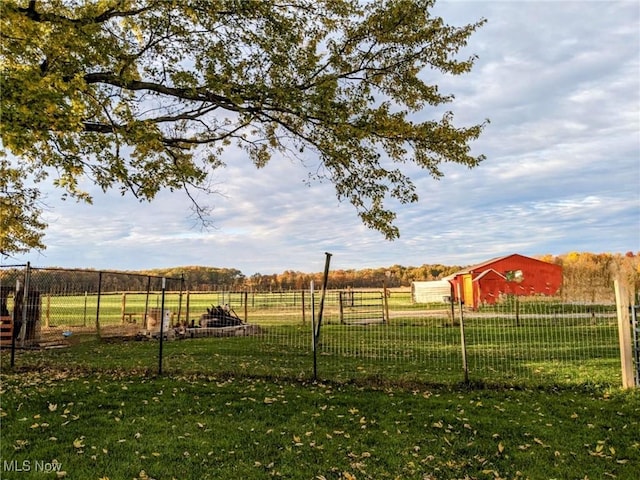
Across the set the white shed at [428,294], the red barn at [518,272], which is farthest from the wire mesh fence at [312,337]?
the red barn at [518,272]

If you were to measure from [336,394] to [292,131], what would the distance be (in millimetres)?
6031

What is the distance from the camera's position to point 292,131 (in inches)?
425

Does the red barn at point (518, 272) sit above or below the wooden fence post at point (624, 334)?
above

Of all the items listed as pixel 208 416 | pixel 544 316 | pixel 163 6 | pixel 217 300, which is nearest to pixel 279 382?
pixel 208 416

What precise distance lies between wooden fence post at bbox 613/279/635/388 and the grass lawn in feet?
1.97

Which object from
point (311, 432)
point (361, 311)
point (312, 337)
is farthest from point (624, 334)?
point (361, 311)

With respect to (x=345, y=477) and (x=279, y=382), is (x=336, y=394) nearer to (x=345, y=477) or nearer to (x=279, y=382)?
(x=279, y=382)

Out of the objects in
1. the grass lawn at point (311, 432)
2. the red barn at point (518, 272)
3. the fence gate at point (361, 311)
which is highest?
the red barn at point (518, 272)

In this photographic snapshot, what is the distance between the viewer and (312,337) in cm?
1057

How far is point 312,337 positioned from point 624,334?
20.3ft

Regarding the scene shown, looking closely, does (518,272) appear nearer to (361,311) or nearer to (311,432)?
(361,311)

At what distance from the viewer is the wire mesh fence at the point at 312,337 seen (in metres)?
9.90

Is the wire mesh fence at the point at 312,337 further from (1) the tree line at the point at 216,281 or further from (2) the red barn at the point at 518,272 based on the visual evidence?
(2) the red barn at the point at 518,272

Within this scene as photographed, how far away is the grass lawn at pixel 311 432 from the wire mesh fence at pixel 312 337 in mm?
1443
